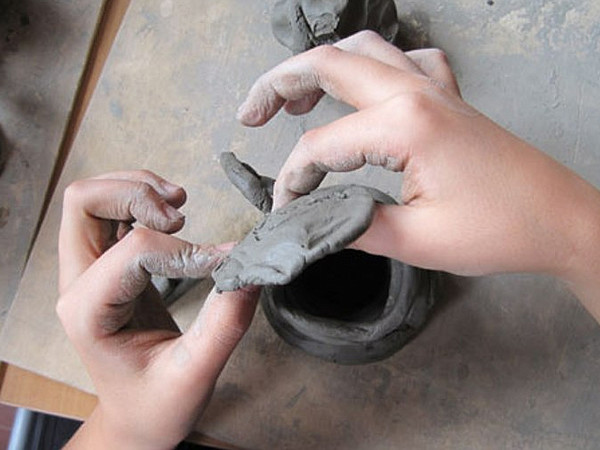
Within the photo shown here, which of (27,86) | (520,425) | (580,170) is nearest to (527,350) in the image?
(520,425)

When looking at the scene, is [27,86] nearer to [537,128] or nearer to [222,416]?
[222,416]

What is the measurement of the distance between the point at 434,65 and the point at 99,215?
507 millimetres

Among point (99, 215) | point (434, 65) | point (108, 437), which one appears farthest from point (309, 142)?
point (108, 437)

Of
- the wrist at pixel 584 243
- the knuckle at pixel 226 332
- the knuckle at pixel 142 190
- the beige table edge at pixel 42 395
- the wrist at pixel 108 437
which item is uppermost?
the knuckle at pixel 142 190

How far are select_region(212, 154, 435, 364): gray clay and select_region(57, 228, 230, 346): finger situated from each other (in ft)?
0.30

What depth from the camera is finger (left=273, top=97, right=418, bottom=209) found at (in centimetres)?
64

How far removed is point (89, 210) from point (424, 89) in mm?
495

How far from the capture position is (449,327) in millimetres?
963

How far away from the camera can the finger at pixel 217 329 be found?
765 millimetres

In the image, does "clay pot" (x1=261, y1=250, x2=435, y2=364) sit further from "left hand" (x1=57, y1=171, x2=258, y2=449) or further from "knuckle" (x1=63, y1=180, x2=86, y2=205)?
"knuckle" (x1=63, y1=180, x2=86, y2=205)

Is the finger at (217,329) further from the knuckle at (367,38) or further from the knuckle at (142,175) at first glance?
the knuckle at (367,38)

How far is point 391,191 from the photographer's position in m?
1.01

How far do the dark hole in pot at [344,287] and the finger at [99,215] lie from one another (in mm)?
199

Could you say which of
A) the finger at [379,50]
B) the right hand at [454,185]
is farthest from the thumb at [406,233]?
the finger at [379,50]
